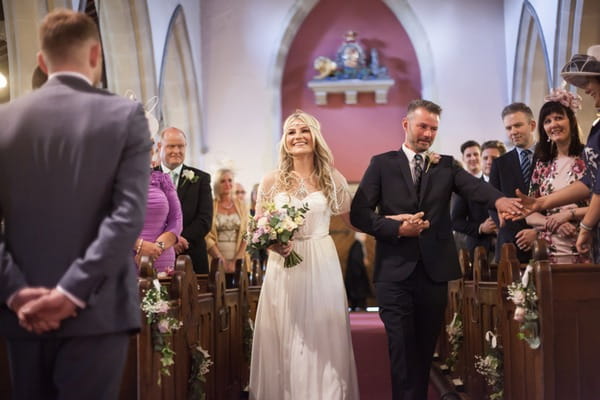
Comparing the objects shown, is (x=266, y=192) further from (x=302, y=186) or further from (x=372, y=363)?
(x=372, y=363)

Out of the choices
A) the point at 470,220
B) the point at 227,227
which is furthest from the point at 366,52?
the point at 470,220

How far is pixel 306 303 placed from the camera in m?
4.51

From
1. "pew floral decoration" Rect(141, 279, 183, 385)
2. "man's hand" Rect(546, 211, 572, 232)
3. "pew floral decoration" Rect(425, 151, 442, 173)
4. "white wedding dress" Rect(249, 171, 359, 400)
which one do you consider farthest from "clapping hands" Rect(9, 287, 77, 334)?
"man's hand" Rect(546, 211, 572, 232)

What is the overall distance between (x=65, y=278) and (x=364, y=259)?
9.31 meters

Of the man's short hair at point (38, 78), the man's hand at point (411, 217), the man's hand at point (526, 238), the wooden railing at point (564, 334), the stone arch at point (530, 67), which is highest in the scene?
the stone arch at point (530, 67)

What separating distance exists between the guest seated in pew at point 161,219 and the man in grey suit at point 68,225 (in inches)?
92.6

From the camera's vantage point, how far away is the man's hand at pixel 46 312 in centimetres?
203

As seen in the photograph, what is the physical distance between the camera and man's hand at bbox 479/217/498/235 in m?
6.01

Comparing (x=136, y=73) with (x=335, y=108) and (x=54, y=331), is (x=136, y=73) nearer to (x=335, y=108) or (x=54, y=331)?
(x=335, y=108)

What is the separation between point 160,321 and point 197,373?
2.30 feet

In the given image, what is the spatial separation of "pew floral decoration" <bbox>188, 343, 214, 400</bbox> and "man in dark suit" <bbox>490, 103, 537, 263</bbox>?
2.10m

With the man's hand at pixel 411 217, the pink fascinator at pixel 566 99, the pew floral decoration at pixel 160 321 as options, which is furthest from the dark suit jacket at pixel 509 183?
the pew floral decoration at pixel 160 321

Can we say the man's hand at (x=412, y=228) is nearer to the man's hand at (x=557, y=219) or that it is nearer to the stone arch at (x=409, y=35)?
the man's hand at (x=557, y=219)

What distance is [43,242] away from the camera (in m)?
2.12
